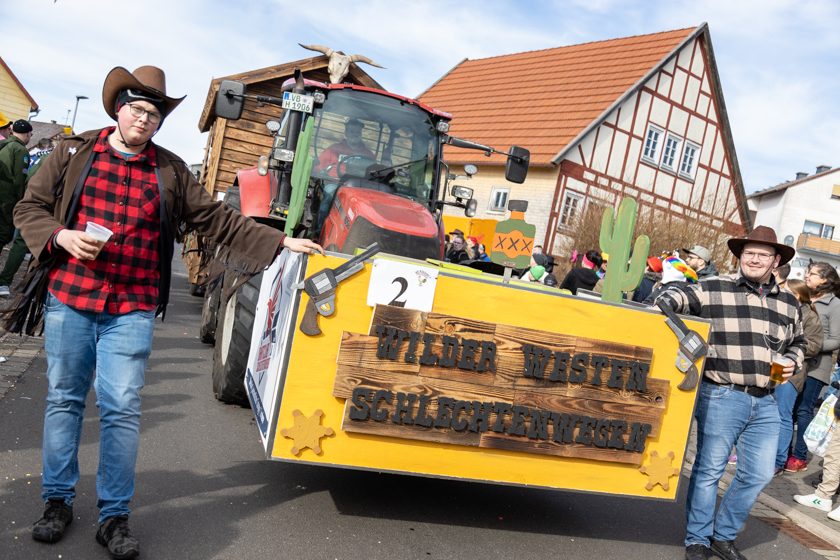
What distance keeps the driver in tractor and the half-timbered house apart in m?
19.8

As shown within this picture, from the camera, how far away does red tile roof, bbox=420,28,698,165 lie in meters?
29.2

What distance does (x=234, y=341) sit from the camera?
21.3 ft

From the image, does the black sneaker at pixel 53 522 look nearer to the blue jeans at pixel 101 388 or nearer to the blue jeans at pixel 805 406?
the blue jeans at pixel 101 388

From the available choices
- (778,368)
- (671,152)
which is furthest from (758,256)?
(671,152)

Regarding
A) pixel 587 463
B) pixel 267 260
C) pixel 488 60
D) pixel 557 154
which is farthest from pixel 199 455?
pixel 488 60

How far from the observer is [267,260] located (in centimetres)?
444

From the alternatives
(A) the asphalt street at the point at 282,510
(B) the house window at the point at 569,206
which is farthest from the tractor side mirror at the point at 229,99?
(B) the house window at the point at 569,206

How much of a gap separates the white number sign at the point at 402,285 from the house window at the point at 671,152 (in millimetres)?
27742

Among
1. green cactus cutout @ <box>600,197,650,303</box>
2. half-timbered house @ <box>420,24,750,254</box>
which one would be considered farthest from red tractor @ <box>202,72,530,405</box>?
half-timbered house @ <box>420,24,750,254</box>

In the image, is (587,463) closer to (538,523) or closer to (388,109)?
(538,523)

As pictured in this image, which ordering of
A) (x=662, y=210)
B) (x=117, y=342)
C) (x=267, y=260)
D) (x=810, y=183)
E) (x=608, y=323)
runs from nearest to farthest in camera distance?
1. (x=117, y=342)
2. (x=267, y=260)
3. (x=608, y=323)
4. (x=662, y=210)
5. (x=810, y=183)

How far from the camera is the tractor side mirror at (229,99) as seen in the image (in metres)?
7.48

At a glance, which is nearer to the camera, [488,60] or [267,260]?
[267,260]

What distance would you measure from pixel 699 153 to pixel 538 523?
2858 centimetres
